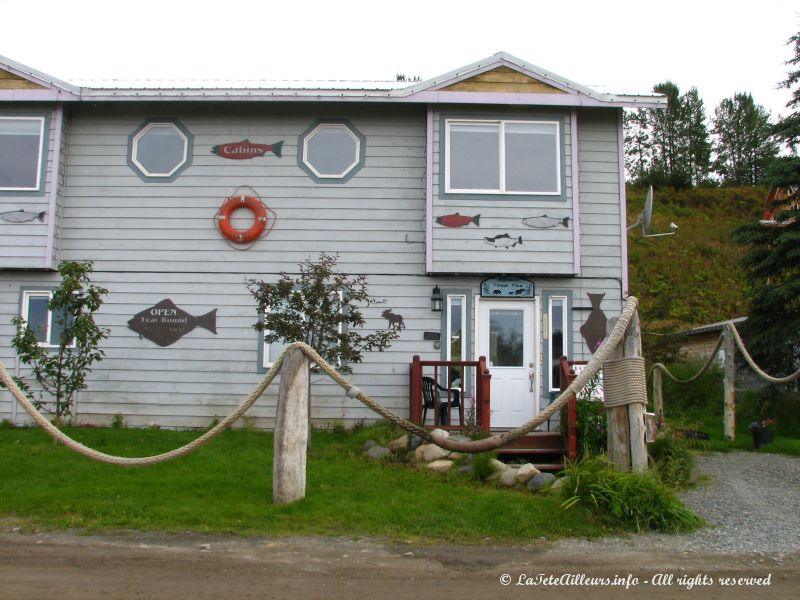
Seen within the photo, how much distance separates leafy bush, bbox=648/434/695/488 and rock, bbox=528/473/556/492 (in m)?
1.24

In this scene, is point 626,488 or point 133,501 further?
point 133,501

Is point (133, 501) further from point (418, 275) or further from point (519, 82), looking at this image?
point (519, 82)

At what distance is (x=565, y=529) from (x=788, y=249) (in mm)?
9456

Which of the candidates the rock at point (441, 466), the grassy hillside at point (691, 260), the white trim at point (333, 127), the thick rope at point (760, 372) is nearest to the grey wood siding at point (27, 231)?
the white trim at point (333, 127)

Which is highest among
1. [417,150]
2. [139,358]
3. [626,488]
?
[417,150]

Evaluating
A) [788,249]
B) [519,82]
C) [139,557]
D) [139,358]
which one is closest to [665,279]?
[788,249]

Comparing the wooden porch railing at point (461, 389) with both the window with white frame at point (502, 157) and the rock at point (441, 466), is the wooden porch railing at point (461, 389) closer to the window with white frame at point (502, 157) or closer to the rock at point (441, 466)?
the rock at point (441, 466)

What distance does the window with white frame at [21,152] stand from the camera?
11664 mm

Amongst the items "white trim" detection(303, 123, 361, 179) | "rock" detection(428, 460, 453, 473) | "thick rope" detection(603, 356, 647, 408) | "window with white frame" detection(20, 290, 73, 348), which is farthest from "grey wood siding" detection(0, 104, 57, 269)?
"thick rope" detection(603, 356, 647, 408)

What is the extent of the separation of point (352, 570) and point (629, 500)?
8.26 feet

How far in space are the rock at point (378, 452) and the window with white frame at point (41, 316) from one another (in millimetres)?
5686

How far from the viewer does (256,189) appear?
1180cm

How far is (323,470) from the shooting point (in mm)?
7984

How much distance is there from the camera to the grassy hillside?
2497 cm
